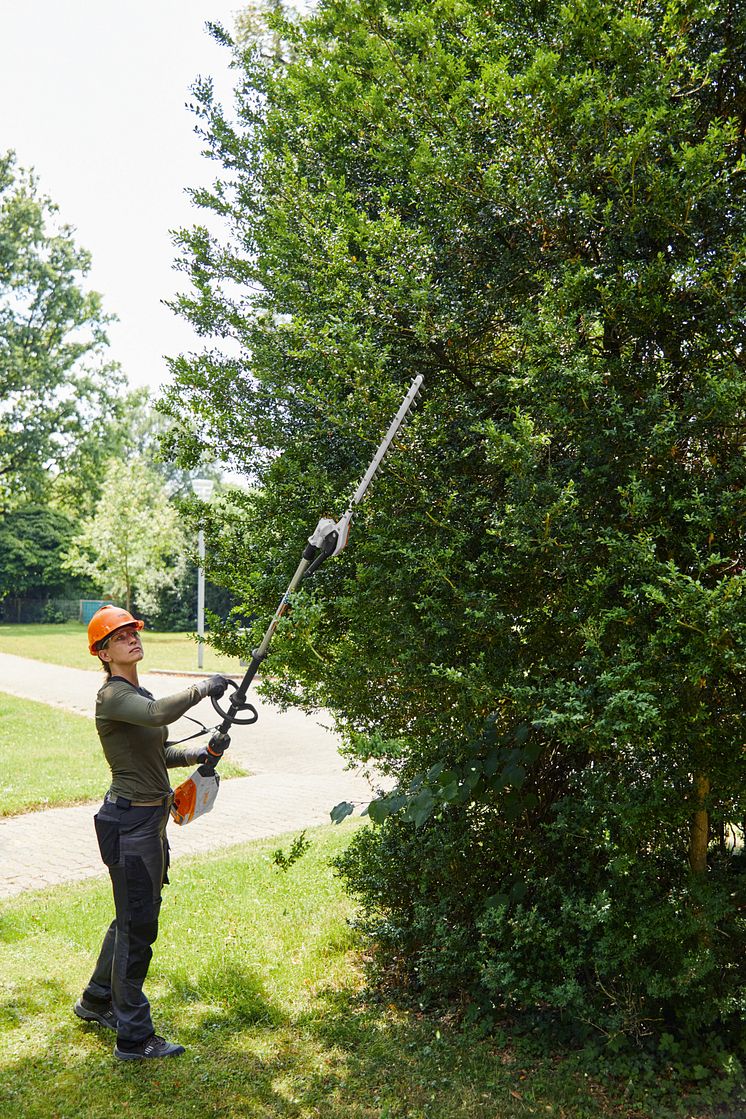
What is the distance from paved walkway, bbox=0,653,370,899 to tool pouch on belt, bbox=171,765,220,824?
0.52m

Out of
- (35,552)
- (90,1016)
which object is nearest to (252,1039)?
(90,1016)

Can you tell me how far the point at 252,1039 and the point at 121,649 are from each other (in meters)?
2.07

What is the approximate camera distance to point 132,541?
1597 inches

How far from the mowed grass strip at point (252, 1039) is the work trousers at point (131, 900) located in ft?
0.72

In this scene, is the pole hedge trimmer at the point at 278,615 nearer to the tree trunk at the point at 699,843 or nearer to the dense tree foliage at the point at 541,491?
the dense tree foliage at the point at 541,491

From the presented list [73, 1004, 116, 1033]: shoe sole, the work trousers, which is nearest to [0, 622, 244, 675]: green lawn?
[73, 1004, 116, 1033]: shoe sole

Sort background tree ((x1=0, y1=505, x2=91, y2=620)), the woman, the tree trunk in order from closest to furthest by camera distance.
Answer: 1. the tree trunk
2. the woman
3. background tree ((x1=0, y1=505, x2=91, y2=620))

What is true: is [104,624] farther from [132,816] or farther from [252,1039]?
[252,1039]

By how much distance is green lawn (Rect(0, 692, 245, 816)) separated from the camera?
402 inches

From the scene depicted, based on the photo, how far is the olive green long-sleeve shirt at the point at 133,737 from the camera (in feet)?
14.5

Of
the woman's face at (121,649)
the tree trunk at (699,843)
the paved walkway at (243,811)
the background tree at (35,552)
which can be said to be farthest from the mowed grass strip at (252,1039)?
the background tree at (35,552)

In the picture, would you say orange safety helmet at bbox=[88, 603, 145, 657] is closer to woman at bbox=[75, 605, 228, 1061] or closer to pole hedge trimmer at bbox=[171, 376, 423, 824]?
woman at bbox=[75, 605, 228, 1061]

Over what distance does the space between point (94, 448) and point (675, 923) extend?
1612 inches

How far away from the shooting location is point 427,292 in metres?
4.11
